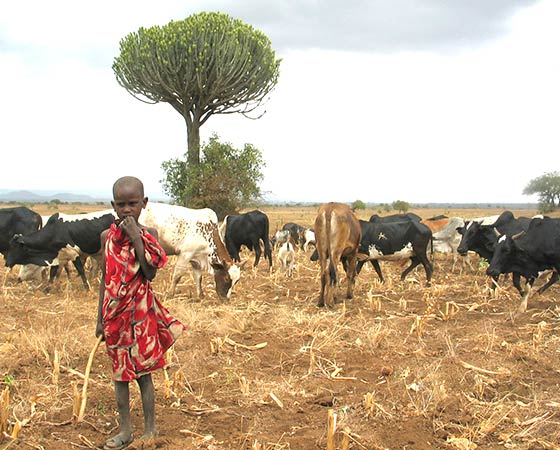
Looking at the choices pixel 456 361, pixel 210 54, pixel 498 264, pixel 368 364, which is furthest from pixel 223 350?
pixel 210 54

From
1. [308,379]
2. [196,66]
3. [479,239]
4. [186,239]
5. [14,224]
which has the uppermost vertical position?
[196,66]

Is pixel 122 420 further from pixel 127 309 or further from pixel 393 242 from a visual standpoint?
pixel 393 242

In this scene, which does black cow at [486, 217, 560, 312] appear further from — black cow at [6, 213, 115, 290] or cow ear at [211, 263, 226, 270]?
black cow at [6, 213, 115, 290]

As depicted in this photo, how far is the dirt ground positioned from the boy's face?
172cm

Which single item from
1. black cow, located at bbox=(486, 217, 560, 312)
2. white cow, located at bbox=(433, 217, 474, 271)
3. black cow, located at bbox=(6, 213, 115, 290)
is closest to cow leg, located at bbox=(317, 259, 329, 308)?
black cow, located at bbox=(486, 217, 560, 312)

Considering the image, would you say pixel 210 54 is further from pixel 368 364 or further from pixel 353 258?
pixel 368 364

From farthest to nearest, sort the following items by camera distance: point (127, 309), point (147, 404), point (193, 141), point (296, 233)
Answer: point (193, 141), point (296, 233), point (147, 404), point (127, 309)

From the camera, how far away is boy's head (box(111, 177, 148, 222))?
149 inches

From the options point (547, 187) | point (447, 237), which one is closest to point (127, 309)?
point (447, 237)

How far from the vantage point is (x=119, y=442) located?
3861 millimetres

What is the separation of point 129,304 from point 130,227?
1.83ft

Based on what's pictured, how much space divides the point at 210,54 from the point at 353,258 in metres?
13.4

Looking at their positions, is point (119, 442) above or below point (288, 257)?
below

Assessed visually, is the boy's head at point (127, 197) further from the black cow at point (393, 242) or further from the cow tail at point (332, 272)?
the black cow at point (393, 242)
